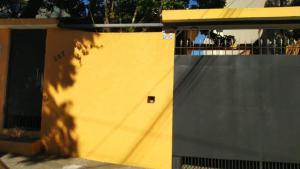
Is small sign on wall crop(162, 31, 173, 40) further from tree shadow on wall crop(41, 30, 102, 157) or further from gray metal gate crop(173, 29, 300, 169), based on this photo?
tree shadow on wall crop(41, 30, 102, 157)

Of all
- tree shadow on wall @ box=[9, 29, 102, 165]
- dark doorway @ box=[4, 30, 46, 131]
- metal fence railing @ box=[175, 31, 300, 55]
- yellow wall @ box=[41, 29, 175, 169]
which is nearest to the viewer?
metal fence railing @ box=[175, 31, 300, 55]

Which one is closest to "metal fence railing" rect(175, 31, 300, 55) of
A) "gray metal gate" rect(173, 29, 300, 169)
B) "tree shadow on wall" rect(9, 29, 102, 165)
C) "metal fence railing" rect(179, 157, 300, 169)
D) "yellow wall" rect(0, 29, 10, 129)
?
"gray metal gate" rect(173, 29, 300, 169)

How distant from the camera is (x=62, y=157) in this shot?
28.5 ft

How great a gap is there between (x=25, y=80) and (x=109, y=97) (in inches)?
88.7

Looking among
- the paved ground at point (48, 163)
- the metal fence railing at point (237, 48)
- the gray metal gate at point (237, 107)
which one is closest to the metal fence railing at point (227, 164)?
the gray metal gate at point (237, 107)

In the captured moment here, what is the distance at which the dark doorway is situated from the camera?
9297mm

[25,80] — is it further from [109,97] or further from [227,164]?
[227,164]

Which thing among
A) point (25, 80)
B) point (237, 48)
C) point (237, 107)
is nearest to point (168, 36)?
point (237, 48)

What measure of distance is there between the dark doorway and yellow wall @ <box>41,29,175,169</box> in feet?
1.33

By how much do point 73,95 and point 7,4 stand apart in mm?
6820

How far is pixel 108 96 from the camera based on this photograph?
334 inches

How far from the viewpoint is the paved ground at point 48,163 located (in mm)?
7953

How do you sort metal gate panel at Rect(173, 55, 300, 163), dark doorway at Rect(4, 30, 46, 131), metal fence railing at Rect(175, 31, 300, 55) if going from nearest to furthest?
1. metal gate panel at Rect(173, 55, 300, 163)
2. metal fence railing at Rect(175, 31, 300, 55)
3. dark doorway at Rect(4, 30, 46, 131)

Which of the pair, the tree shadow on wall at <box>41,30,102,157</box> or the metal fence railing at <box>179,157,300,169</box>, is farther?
the tree shadow on wall at <box>41,30,102,157</box>
